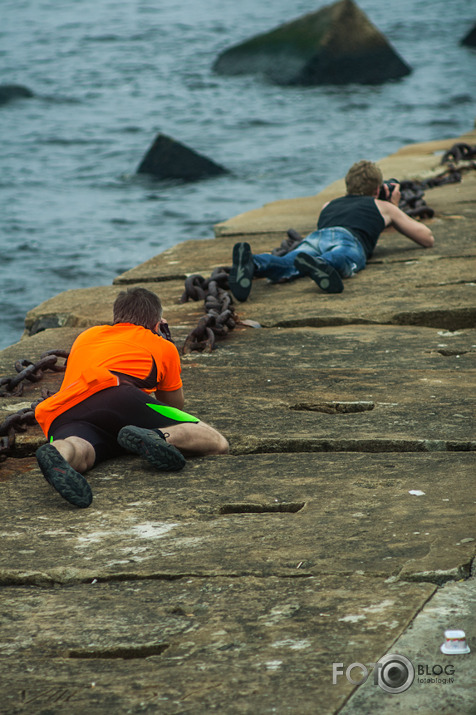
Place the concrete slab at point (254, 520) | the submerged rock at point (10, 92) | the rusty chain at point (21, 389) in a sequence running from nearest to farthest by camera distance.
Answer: the concrete slab at point (254, 520) < the rusty chain at point (21, 389) < the submerged rock at point (10, 92)

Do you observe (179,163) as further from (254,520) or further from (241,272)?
(254,520)

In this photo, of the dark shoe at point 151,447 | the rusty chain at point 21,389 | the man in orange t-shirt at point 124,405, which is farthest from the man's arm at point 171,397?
the rusty chain at point 21,389

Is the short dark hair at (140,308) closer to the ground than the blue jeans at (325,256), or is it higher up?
higher up

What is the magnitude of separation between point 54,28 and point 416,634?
39.1m

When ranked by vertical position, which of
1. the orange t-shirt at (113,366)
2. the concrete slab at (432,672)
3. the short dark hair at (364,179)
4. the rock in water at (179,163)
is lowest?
the rock in water at (179,163)

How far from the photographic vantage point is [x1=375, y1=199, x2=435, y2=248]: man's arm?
6.19m

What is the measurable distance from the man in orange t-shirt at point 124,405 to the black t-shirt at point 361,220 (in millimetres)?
2761

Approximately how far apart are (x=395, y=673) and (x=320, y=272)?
3.83 meters

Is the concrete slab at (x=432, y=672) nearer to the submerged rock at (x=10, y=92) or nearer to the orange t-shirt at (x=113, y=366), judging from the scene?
the orange t-shirt at (x=113, y=366)

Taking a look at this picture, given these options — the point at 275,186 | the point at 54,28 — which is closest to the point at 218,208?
the point at 275,186

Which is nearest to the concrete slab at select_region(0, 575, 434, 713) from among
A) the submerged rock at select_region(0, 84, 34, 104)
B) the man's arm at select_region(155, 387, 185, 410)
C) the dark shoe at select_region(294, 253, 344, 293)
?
the man's arm at select_region(155, 387, 185, 410)

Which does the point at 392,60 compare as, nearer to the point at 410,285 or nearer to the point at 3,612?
the point at 410,285

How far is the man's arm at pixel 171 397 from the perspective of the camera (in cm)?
362

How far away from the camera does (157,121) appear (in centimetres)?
2230
